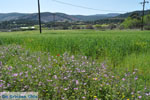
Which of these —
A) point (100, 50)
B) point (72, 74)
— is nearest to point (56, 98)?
point (72, 74)

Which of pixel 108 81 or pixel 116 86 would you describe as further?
pixel 108 81

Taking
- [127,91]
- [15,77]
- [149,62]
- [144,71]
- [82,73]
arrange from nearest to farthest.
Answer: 1. [127,91]
2. [15,77]
3. [82,73]
4. [144,71]
5. [149,62]

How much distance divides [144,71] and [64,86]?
104 inches

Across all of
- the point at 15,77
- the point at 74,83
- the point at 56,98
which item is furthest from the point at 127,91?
the point at 15,77

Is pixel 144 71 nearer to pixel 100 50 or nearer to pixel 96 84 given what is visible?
pixel 96 84

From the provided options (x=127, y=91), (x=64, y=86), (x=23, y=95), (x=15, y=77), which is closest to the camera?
(x=23, y=95)

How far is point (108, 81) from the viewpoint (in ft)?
11.0

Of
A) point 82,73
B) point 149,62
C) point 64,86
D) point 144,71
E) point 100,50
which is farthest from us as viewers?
point 100,50

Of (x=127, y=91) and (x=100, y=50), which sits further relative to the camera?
(x=100, y=50)

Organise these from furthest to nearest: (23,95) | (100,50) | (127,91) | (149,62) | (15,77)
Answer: (100,50)
(149,62)
(15,77)
(127,91)
(23,95)

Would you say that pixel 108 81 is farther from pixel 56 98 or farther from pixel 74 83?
pixel 56 98

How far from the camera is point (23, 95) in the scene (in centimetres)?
260

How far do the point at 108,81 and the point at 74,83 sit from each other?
2.57 ft

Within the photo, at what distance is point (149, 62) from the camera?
514 cm
